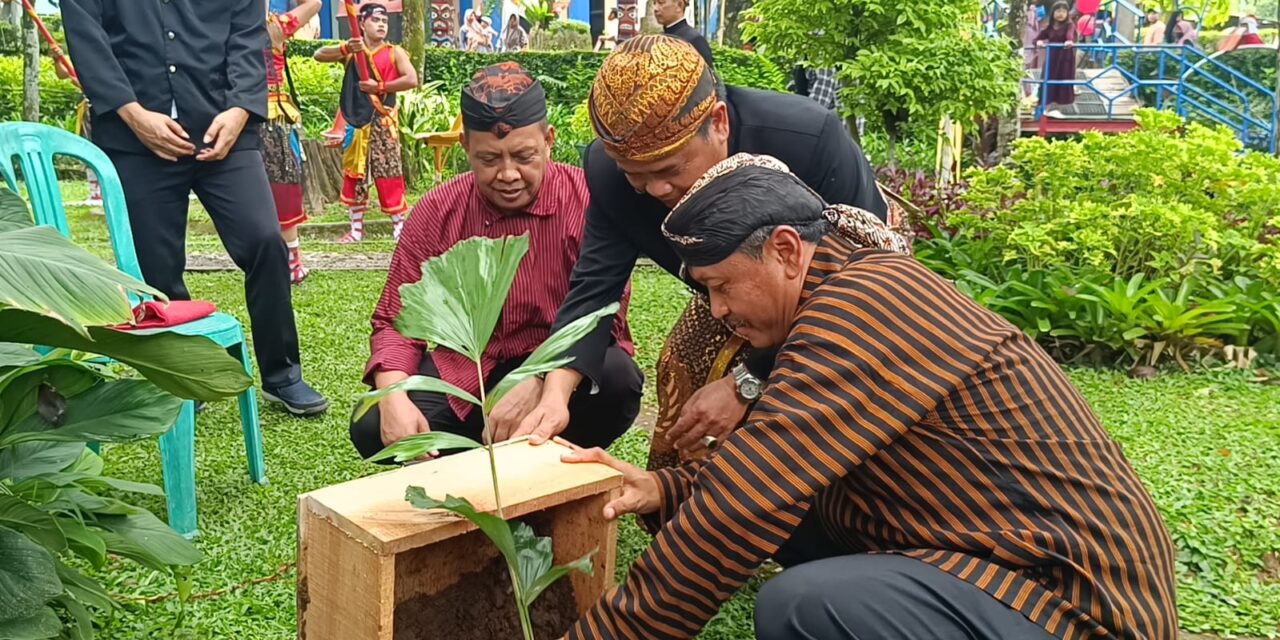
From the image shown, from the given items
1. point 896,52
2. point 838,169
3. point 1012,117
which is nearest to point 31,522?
point 838,169

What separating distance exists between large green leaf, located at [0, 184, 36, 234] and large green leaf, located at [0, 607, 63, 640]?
879 mm

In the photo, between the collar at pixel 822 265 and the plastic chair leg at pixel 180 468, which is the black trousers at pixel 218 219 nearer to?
the plastic chair leg at pixel 180 468

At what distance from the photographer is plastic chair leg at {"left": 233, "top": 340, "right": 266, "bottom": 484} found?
3.97m

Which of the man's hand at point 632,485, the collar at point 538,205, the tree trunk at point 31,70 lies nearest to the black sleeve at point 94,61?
the collar at point 538,205

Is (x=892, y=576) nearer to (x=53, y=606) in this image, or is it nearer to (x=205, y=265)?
(x=53, y=606)

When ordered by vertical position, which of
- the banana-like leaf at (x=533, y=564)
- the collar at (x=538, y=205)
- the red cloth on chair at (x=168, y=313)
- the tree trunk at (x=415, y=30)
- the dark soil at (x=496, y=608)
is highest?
the tree trunk at (x=415, y=30)

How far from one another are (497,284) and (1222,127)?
5.43 metres

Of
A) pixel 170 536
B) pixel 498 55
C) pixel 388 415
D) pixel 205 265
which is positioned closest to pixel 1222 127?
pixel 388 415

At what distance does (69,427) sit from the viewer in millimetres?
2672

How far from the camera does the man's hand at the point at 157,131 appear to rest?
443 centimetres

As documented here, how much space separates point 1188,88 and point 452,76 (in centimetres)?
1018

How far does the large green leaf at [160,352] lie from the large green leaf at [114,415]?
0.48ft

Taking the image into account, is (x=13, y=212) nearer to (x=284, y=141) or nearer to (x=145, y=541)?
(x=145, y=541)

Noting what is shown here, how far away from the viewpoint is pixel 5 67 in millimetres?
16938
